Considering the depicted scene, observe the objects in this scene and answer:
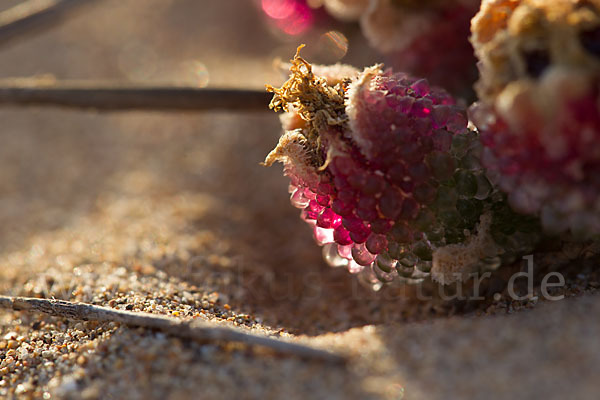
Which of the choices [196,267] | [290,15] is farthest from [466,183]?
[290,15]

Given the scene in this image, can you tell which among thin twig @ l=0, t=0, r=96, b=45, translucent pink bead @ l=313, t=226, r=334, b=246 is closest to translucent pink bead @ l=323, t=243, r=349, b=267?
translucent pink bead @ l=313, t=226, r=334, b=246

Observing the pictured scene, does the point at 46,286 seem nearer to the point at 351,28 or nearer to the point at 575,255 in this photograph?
the point at 575,255

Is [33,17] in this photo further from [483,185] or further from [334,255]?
[483,185]

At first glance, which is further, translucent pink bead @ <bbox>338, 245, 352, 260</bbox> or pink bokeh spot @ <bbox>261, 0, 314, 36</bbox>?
pink bokeh spot @ <bbox>261, 0, 314, 36</bbox>

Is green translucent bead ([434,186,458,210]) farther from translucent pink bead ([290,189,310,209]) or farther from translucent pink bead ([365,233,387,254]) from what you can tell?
translucent pink bead ([290,189,310,209])

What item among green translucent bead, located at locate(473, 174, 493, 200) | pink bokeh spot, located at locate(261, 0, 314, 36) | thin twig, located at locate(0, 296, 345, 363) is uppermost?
pink bokeh spot, located at locate(261, 0, 314, 36)

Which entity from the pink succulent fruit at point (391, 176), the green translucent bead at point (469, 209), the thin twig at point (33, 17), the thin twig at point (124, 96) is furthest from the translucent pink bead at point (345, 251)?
the thin twig at point (33, 17)

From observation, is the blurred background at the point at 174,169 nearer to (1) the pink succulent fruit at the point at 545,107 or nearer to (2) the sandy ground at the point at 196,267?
(2) the sandy ground at the point at 196,267
